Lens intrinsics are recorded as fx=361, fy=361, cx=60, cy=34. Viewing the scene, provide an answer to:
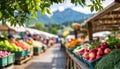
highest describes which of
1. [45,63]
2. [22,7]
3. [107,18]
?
[22,7]

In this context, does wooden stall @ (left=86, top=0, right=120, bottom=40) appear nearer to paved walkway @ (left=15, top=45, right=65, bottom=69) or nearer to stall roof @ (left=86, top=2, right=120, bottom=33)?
stall roof @ (left=86, top=2, right=120, bottom=33)

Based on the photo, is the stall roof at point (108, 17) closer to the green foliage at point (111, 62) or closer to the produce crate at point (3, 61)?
the green foliage at point (111, 62)

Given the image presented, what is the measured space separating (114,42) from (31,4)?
10.2 ft

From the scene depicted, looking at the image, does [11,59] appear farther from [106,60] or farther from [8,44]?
[106,60]

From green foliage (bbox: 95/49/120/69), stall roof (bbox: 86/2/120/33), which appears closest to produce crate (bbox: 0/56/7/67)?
stall roof (bbox: 86/2/120/33)

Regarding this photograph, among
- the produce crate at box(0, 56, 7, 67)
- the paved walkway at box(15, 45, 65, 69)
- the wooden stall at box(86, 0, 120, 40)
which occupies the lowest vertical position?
the paved walkway at box(15, 45, 65, 69)

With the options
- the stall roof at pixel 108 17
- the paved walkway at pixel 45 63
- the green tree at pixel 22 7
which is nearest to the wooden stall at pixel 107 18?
the stall roof at pixel 108 17

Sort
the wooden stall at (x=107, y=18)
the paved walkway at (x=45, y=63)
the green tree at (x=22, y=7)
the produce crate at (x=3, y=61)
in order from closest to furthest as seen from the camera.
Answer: the green tree at (x=22, y=7)
the wooden stall at (x=107, y=18)
the produce crate at (x=3, y=61)
the paved walkway at (x=45, y=63)

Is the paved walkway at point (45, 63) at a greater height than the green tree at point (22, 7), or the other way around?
the green tree at point (22, 7)

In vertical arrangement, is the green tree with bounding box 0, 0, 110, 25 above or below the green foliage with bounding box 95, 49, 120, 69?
above

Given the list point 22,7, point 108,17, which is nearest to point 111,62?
point 22,7

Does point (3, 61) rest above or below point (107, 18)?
below

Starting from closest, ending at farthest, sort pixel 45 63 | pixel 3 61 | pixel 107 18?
pixel 3 61, pixel 107 18, pixel 45 63

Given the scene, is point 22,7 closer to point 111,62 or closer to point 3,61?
point 111,62
